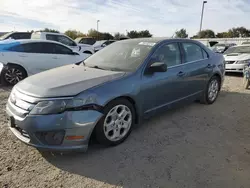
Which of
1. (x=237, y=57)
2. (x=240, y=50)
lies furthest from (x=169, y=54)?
(x=240, y=50)

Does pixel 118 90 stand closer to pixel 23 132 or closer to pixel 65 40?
pixel 23 132

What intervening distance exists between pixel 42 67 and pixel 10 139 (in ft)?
13.9

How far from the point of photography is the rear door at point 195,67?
170 inches

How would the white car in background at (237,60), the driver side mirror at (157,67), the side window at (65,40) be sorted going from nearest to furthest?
the driver side mirror at (157,67) < the white car in background at (237,60) < the side window at (65,40)

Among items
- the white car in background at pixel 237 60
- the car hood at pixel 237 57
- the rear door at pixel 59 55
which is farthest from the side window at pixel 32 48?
the car hood at pixel 237 57

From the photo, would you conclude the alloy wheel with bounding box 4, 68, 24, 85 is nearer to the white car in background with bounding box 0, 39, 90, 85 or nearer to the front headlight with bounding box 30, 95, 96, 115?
the white car in background with bounding box 0, 39, 90, 85

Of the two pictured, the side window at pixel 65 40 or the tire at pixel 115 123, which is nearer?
the tire at pixel 115 123

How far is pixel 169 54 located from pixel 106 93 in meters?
1.66

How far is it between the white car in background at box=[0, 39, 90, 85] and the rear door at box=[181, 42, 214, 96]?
15.1ft

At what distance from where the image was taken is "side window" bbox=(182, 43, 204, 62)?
173 inches

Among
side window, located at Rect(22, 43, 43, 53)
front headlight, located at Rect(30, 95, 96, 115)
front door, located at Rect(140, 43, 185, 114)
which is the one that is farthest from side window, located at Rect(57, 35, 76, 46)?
front headlight, located at Rect(30, 95, 96, 115)

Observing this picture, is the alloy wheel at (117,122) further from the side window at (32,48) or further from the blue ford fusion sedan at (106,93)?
the side window at (32,48)

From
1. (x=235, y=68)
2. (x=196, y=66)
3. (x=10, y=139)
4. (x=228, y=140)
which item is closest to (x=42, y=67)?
(x=10, y=139)

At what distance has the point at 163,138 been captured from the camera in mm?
3496
